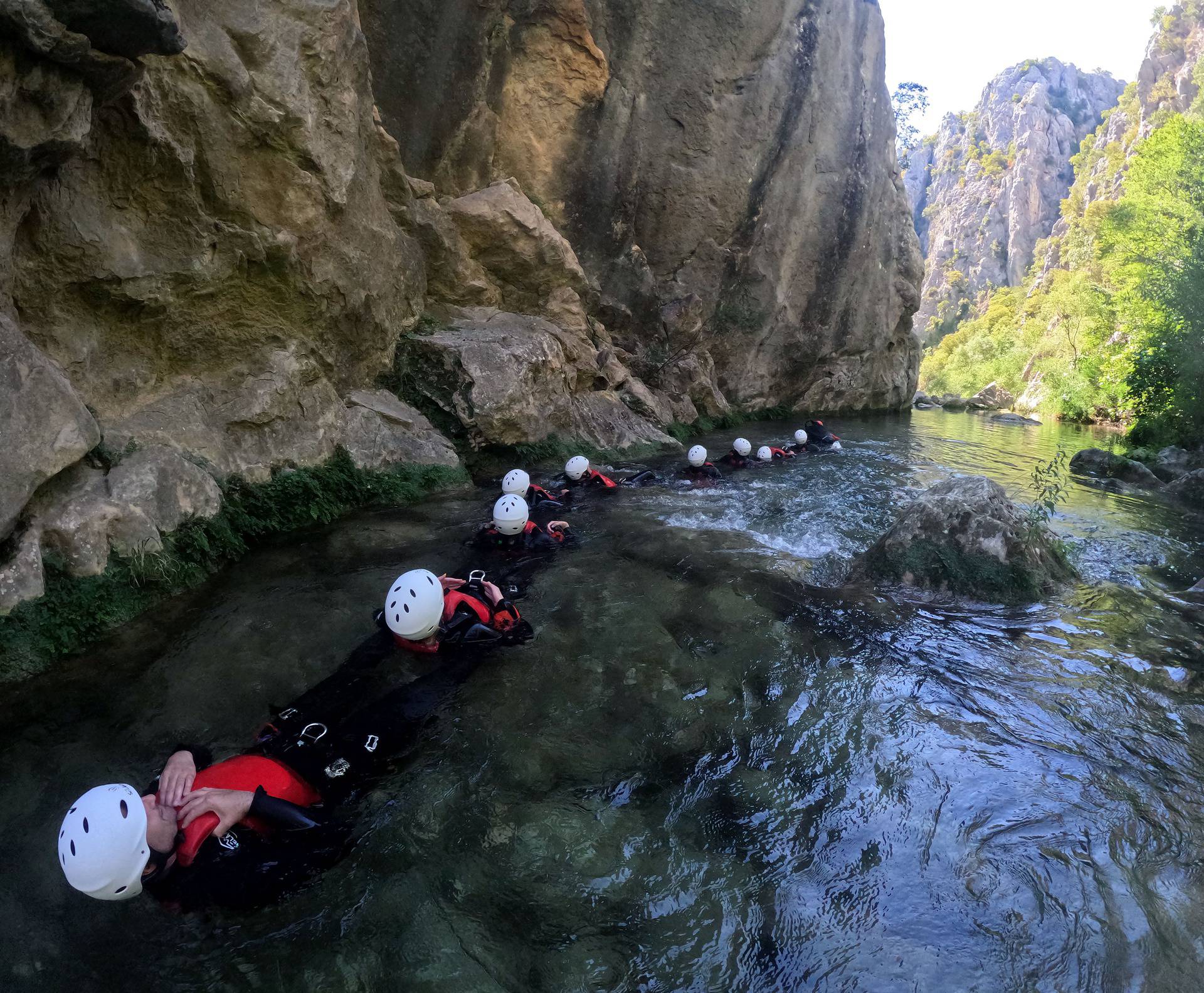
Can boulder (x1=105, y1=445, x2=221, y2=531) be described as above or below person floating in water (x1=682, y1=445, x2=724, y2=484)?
above

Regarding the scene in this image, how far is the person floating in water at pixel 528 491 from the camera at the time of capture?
892 cm

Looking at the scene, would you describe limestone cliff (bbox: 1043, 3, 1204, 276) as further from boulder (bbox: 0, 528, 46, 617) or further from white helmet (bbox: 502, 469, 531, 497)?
boulder (bbox: 0, 528, 46, 617)

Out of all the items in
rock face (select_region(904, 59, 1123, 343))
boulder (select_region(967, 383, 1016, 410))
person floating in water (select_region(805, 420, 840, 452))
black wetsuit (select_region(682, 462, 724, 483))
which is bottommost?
boulder (select_region(967, 383, 1016, 410))

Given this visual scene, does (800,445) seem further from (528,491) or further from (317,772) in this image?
(317,772)

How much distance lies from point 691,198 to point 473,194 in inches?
283

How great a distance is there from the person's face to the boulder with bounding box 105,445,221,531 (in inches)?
145

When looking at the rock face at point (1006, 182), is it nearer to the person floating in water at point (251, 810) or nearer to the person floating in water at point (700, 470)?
the person floating in water at point (700, 470)

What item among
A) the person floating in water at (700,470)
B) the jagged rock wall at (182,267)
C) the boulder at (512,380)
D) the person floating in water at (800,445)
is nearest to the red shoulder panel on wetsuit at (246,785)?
the jagged rock wall at (182,267)

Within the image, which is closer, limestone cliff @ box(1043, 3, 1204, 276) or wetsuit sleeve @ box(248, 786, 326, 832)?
wetsuit sleeve @ box(248, 786, 326, 832)

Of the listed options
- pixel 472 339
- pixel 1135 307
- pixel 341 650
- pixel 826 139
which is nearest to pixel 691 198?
pixel 826 139

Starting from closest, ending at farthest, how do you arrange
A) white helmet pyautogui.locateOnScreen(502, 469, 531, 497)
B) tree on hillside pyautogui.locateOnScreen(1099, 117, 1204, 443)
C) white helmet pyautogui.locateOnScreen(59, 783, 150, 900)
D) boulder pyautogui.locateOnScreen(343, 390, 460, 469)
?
white helmet pyautogui.locateOnScreen(59, 783, 150, 900) → white helmet pyautogui.locateOnScreen(502, 469, 531, 497) → boulder pyautogui.locateOnScreen(343, 390, 460, 469) → tree on hillside pyautogui.locateOnScreen(1099, 117, 1204, 443)

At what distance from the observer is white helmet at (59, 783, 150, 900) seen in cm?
269

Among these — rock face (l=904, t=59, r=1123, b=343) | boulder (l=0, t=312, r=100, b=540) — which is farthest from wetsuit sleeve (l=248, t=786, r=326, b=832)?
rock face (l=904, t=59, r=1123, b=343)

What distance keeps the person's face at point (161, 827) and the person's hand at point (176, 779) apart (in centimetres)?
6
